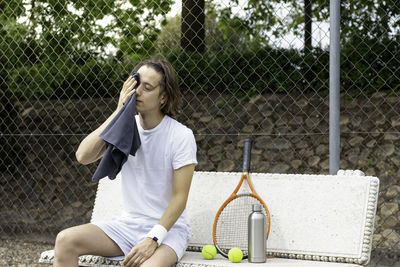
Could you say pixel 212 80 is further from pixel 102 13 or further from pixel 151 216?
pixel 151 216

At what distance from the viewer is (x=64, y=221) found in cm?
598

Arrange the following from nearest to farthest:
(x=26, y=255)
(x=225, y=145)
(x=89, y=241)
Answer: (x=89, y=241)
(x=26, y=255)
(x=225, y=145)

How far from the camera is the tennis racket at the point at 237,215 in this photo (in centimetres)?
256

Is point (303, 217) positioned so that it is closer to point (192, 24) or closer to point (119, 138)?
point (119, 138)

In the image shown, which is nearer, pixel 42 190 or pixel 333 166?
pixel 333 166

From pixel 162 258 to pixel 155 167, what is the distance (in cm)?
40

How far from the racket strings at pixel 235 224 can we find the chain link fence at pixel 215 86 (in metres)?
2.73

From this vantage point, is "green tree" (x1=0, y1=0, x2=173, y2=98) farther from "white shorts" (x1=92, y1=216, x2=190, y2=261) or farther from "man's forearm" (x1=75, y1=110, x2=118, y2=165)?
"white shorts" (x1=92, y1=216, x2=190, y2=261)

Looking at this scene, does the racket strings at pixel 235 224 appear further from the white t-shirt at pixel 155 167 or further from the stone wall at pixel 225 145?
the stone wall at pixel 225 145

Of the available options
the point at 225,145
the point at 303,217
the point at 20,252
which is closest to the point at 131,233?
the point at 303,217

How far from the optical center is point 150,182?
7.77 feet

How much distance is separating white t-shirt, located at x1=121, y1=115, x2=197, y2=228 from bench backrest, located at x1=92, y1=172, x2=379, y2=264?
294 millimetres

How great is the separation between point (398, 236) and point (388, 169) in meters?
0.71

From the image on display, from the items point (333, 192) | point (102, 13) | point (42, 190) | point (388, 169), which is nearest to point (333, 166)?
point (333, 192)
